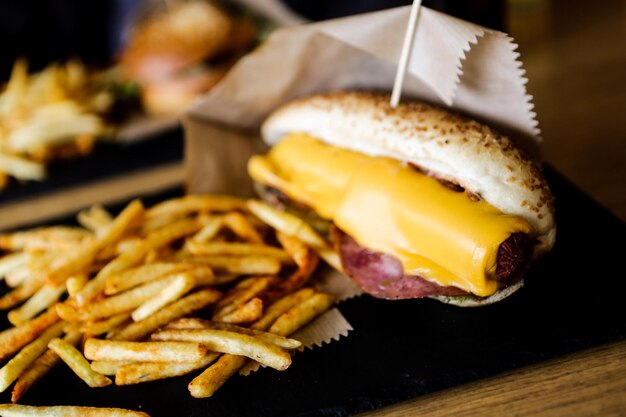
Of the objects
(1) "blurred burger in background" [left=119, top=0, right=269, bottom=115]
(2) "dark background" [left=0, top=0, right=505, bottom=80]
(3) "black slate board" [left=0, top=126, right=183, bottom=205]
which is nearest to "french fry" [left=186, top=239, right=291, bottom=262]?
(3) "black slate board" [left=0, top=126, right=183, bottom=205]

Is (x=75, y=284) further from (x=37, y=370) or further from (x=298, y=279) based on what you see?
(x=298, y=279)

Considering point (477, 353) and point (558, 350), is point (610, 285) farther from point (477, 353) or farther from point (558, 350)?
point (477, 353)

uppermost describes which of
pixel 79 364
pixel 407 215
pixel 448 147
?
pixel 448 147

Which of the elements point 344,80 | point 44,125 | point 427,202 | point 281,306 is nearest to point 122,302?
point 281,306

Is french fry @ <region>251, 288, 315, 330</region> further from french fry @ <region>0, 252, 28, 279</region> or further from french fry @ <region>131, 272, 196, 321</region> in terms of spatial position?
french fry @ <region>0, 252, 28, 279</region>

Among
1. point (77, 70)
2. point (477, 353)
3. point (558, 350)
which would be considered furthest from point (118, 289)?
point (77, 70)

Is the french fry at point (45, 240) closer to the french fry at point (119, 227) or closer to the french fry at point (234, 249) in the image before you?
the french fry at point (119, 227)
